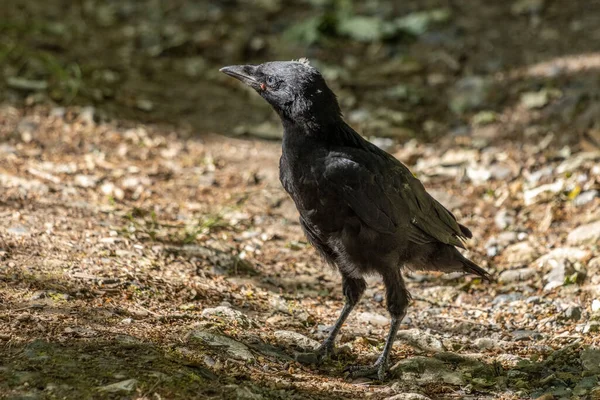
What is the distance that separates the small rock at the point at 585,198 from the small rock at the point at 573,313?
1.64 m

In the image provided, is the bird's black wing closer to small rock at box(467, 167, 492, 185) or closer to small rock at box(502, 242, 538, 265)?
small rock at box(502, 242, 538, 265)

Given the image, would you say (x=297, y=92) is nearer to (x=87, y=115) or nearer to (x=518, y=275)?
(x=518, y=275)

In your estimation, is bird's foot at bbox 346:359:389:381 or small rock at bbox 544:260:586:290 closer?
bird's foot at bbox 346:359:389:381

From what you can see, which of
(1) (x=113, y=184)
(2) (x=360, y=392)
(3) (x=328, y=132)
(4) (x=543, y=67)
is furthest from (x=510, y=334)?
(4) (x=543, y=67)

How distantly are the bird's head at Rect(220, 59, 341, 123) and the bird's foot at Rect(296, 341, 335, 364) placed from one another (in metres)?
1.37

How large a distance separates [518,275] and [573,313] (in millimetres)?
733

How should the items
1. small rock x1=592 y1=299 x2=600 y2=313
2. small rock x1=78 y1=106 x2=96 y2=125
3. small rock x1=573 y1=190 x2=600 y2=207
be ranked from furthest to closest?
1. small rock x1=78 y1=106 x2=96 y2=125
2. small rock x1=573 y1=190 x2=600 y2=207
3. small rock x1=592 y1=299 x2=600 y2=313

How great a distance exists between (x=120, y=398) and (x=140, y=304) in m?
1.21

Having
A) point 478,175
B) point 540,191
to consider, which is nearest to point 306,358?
point 540,191

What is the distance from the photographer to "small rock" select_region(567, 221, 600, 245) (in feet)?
20.0

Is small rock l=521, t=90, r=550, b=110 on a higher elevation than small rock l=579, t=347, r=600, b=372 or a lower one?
higher

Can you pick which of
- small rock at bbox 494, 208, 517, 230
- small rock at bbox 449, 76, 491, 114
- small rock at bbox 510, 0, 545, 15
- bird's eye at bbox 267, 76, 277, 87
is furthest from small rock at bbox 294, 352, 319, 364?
small rock at bbox 510, 0, 545, 15

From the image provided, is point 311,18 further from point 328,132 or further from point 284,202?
point 328,132

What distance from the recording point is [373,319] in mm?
5465
